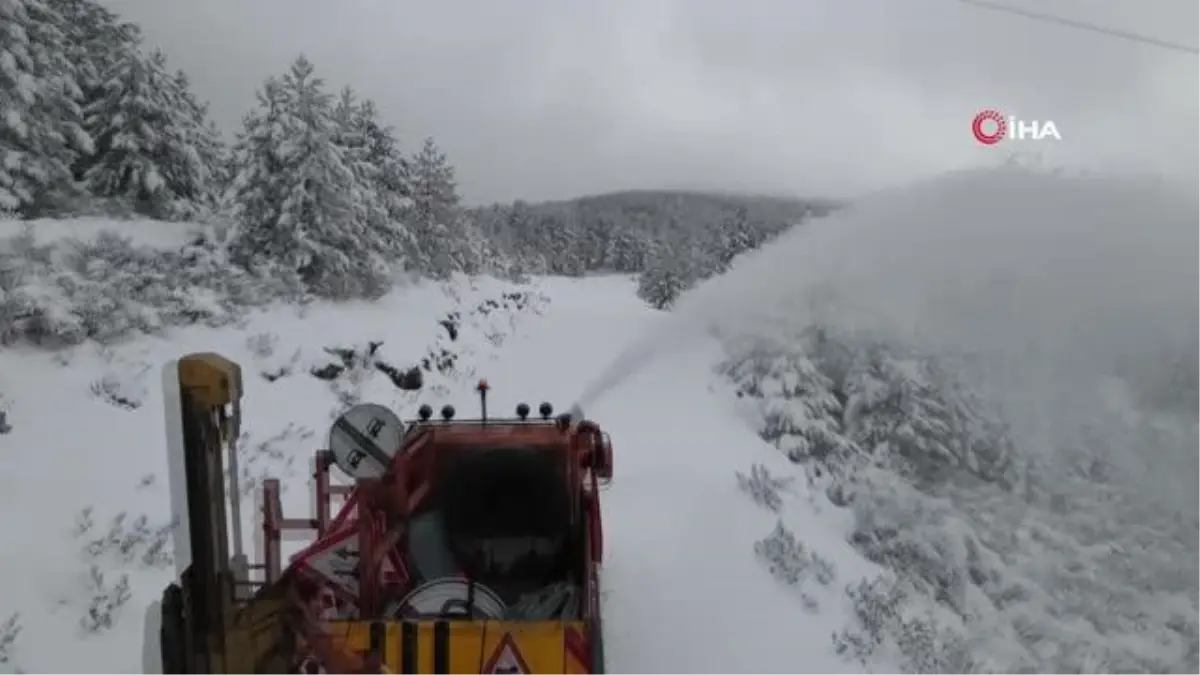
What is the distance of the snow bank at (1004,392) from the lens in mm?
8859

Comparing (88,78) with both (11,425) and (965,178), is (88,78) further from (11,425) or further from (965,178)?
(965,178)

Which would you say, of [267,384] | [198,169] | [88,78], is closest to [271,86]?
[198,169]

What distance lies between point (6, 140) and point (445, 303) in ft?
32.1

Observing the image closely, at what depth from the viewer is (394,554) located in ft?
17.5

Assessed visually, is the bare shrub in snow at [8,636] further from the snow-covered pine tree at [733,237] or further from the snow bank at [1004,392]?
the snow-covered pine tree at [733,237]

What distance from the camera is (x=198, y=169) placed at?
2305cm

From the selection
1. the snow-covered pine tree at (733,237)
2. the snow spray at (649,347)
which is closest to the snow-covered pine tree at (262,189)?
the snow spray at (649,347)

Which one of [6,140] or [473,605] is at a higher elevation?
[6,140]

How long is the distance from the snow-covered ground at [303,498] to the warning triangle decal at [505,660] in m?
2.59

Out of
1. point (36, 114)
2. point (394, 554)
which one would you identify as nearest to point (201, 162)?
point (36, 114)

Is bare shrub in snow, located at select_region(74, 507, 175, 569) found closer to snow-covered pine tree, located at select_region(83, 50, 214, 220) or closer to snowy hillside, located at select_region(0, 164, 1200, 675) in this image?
snowy hillside, located at select_region(0, 164, 1200, 675)

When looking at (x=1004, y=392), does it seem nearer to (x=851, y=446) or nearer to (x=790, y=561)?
(x=851, y=446)

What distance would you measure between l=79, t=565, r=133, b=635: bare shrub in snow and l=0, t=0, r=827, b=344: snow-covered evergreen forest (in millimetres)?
5665

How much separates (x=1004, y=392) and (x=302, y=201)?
13635 millimetres
